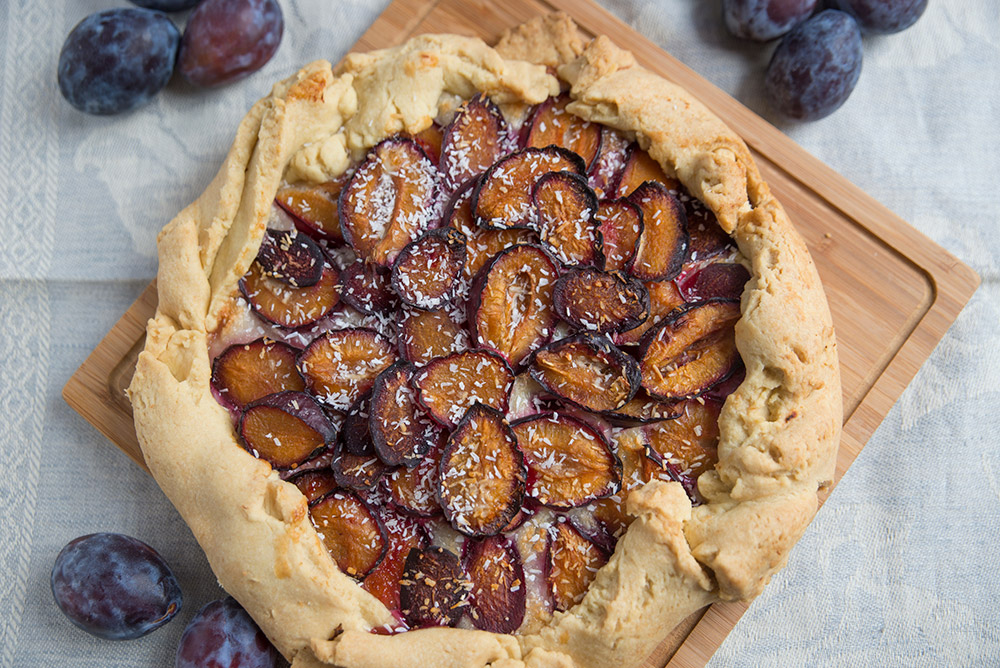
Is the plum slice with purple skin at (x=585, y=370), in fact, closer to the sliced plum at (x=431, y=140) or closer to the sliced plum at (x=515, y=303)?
the sliced plum at (x=515, y=303)

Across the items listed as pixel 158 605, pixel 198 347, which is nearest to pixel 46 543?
pixel 158 605

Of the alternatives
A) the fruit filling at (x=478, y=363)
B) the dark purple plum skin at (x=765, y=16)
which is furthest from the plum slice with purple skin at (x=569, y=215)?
the dark purple plum skin at (x=765, y=16)

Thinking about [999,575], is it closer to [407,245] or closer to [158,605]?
[407,245]

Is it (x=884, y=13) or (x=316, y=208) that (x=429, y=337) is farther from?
(x=884, y=13)

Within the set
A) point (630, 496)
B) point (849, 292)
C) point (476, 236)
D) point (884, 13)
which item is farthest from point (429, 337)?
point (884, 13)

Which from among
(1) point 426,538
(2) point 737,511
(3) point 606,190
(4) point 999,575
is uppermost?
(3) point 606,190
